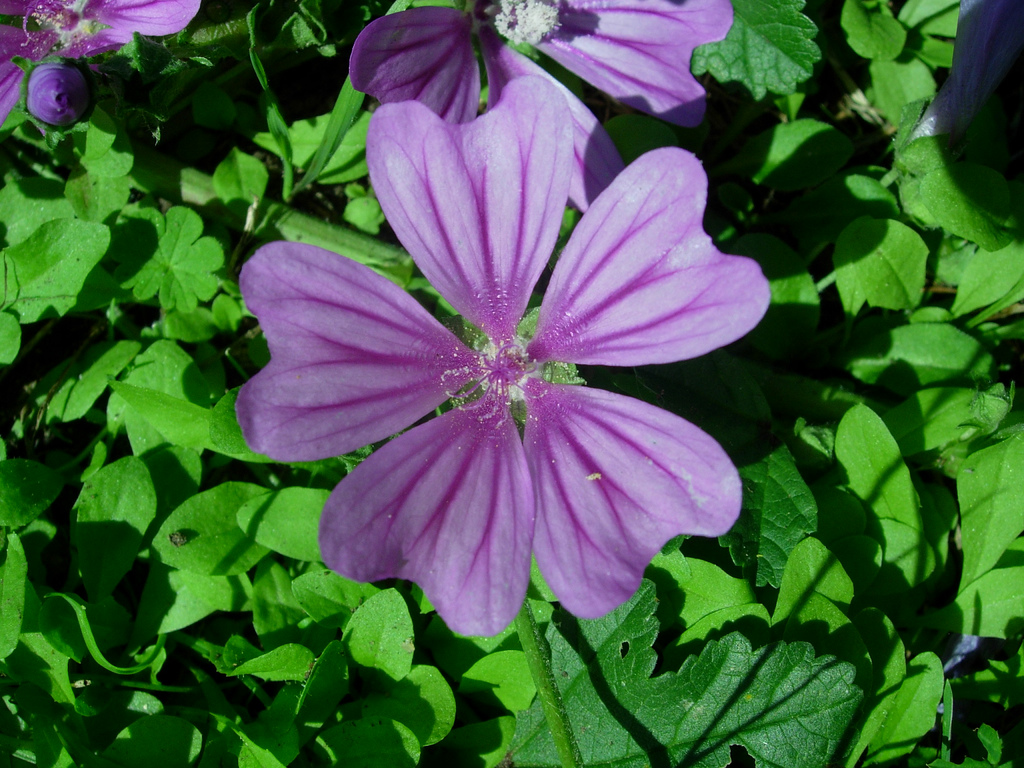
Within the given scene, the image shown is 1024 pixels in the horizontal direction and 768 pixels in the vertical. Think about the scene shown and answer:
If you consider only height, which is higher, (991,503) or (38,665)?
(991,503)

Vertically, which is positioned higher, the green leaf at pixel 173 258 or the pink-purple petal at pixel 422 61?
the pink-purple petal at pixel 422 61

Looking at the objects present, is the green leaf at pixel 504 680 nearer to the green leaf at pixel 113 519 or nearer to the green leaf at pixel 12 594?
the green leaf at pixel 113 519

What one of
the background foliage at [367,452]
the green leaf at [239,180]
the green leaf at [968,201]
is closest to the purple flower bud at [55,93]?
the background foliage at [367,452]

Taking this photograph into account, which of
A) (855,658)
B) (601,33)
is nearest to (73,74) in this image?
(601,33)

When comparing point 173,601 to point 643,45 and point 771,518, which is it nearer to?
point 771,518

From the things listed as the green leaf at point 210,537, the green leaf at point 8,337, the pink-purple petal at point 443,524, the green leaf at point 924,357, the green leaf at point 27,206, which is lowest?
the green leaf at point 210,537

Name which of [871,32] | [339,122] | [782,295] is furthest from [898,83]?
[339,122]
